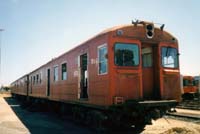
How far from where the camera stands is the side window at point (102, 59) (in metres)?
9.24

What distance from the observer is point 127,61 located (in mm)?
9273

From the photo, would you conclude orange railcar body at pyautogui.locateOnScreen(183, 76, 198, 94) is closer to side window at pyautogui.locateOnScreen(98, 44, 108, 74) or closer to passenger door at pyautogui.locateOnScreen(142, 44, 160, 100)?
passenger door at pyautogui.locateOnScreen(142, 44, 160, 100)

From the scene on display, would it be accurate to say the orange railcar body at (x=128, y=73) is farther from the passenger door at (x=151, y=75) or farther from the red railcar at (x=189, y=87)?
the red railcar at (x=189, y=87)

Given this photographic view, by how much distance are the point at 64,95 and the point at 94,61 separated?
4.46 meters

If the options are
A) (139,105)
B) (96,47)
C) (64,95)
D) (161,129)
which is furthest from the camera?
(64,95)

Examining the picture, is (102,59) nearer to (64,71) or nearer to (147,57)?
(147,57)

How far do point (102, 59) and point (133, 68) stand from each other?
3.58ft

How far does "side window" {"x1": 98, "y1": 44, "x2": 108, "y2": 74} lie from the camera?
30.3 feet

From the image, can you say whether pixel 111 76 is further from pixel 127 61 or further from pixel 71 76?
pixel 71 76

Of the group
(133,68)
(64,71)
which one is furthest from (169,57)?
(64,71)

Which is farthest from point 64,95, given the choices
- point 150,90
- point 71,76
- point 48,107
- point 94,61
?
point 48,107

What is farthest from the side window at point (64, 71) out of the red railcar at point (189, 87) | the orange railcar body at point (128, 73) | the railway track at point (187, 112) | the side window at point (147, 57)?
the red railcar at point (189, 87)

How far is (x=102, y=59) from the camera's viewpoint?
31.4 ft

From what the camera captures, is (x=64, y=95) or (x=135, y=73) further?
(x=64, y=95)
